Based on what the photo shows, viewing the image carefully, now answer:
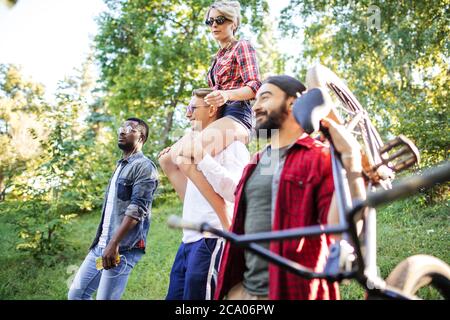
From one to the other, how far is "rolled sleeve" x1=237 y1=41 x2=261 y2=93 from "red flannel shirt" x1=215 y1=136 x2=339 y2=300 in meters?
1.17

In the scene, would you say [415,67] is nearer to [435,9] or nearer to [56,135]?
[435,9]

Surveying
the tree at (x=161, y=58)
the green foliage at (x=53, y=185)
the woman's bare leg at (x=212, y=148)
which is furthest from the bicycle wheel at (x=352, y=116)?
the tree at (x=161, y=58)

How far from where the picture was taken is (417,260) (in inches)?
94.2

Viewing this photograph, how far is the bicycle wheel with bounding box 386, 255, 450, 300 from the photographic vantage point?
229 cm

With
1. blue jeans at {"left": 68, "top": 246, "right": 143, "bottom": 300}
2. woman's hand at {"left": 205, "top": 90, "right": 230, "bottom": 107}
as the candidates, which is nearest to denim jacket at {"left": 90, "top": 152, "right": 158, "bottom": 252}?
blue jeans at {"left": 68, "top": 246, "right": 143, "bottom": 300}

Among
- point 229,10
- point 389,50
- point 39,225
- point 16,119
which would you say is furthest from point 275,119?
point 16,119

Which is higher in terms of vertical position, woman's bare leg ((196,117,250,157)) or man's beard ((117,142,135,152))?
man's beard ((117,142,135,152))

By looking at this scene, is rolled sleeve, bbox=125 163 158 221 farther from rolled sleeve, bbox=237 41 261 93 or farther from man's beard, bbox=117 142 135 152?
rolled sleeve, bbox=237 41 261 93

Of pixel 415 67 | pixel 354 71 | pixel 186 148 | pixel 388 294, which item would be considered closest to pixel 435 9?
pixel 415 67

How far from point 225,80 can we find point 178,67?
507 inches

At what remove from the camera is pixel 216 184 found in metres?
2.85

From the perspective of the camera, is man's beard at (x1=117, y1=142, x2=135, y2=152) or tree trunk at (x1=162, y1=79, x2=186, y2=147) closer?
man's beard at (x1=117, y1=142, x2=135, y2=152)

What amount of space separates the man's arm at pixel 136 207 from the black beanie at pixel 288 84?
5.99 feet

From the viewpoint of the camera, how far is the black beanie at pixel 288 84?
242 cm
